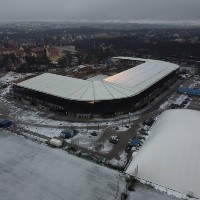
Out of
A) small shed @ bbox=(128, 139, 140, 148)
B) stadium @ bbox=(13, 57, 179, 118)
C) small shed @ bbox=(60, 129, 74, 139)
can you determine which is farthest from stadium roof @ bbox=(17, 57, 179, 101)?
small shed @ bbox=(128, 139, 140, 148)

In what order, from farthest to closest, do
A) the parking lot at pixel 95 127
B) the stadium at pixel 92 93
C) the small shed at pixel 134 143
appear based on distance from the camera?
the stadium at pixel 92 93 → the small shed at pixel 134 143 → the parking lot at pixel 95 127

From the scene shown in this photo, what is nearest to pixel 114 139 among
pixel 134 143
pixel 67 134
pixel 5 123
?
pixel 134 143

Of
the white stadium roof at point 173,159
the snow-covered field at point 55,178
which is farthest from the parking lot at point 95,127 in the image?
the white stadium roof at point 173,159

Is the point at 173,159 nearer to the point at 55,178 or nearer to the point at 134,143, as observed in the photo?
the point at 134,143

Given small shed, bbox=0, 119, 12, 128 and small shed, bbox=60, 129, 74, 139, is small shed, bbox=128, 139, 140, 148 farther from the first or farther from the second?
small shed, bbox=0, 119, 12, 128

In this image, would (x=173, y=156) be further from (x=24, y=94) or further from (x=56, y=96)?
(x=24, y=94)

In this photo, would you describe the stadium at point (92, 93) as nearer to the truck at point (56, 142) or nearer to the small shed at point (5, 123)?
the small shed at point (5, 123)
